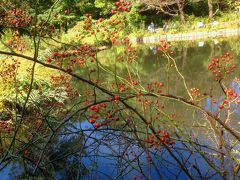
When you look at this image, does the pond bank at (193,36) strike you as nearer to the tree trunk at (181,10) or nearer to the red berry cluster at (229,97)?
the tree trunk at (181,10)

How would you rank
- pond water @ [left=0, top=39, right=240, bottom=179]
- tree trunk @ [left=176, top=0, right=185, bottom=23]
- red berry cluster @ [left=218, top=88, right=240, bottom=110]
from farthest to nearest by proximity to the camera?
tree trunk @ [left=176, top=0, right=185, bottom=23] → pond water @ [left=0, top=39, right=240, bottom=179] → red berry cluster @ [left=218, top=88, right=240, bottom=110]

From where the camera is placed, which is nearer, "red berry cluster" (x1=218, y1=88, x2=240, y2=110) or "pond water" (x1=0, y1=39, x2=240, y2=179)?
"red berry cluster" (x1=218, y1=88, x2=240, y2=110)

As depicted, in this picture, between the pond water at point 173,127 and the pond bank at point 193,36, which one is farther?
the pond bank at point 193,36

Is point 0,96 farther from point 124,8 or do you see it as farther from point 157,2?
point 157,2

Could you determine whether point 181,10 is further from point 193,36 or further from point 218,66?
point 218,66

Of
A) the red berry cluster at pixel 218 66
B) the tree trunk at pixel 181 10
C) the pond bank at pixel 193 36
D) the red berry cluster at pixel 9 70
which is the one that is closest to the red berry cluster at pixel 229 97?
the red berry cluster at pixel 218 66

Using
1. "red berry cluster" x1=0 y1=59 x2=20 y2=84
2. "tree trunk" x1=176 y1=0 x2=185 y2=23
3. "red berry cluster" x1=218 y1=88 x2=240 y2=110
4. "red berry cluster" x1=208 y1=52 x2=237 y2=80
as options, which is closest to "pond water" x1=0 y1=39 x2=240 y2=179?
"red berry cluster" x1=218 y1=88 x2=240 y2=110

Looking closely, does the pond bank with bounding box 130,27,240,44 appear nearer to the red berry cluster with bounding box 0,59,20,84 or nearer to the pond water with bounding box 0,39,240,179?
the pond water with bounding box 0,39,240,179

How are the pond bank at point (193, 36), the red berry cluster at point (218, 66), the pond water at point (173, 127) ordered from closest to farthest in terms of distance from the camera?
the red berry cluster at point (218, 66), the pond water at point (173, 127), the pond bank at point (193, 36)

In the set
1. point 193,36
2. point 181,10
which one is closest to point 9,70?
point 193,36

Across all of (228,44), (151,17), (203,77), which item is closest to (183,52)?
(228,44)

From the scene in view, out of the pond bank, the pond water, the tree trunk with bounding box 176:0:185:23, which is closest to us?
the pond water

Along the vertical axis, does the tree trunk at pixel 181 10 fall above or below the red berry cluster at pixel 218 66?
above

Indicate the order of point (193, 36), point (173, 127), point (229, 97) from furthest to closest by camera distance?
point (193, 36) → point (173, 127) → point (229, 97)
